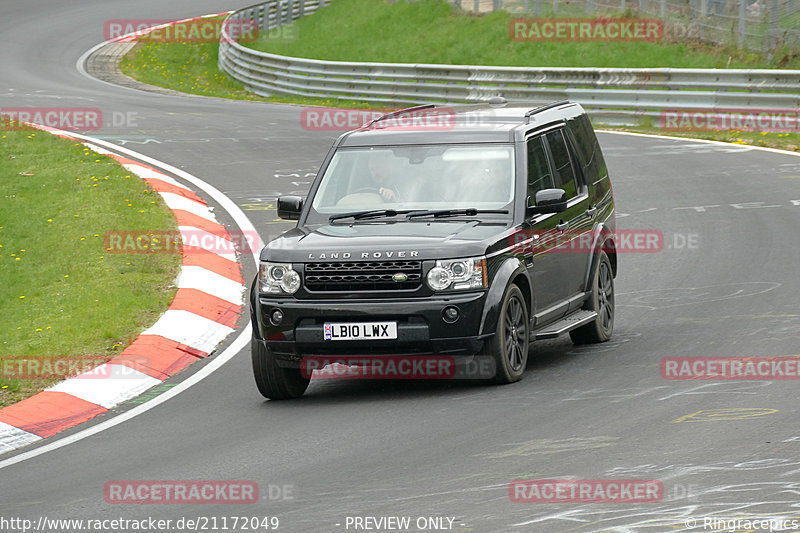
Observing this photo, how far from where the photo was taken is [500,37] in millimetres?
37094

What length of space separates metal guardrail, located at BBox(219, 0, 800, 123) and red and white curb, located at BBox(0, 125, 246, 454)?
40.7ft

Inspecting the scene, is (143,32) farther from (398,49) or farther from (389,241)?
(389,241)

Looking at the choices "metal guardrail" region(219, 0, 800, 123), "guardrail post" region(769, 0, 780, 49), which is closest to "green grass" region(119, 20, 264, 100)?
"metal guardrail" region(219, 0, 800, 123)

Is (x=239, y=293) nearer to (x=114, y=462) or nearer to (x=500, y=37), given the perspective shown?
(x=114, y=462)

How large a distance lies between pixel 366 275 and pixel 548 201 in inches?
61.5

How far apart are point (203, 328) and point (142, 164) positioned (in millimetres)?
9645

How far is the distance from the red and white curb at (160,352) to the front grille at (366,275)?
6.24 feet

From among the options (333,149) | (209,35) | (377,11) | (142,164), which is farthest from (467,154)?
(209,35)

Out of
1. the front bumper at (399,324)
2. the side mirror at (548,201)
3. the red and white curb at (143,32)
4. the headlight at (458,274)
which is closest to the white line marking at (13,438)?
the front bumper at (399,324)

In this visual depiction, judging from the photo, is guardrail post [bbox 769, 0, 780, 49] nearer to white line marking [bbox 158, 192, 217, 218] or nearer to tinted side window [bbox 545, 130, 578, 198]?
white line marking [bbox 158, 192, 217, 218]

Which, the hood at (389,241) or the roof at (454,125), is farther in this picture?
the roof at (454,125)

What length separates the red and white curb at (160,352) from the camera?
938 cm

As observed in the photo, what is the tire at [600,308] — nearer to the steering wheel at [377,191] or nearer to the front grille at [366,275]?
the steering wheel at [377,191]

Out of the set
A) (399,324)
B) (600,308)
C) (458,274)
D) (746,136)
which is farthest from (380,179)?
(746,136)
